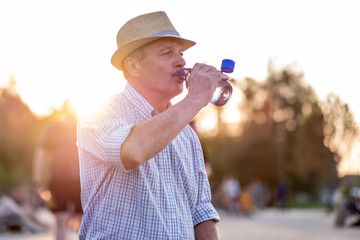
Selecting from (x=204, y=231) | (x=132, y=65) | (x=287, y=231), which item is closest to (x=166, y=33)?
(x=132, y=65)

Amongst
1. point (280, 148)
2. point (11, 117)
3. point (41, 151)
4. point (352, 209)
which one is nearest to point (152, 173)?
point (41, 151)

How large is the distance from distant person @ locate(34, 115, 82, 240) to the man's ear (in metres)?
4.82

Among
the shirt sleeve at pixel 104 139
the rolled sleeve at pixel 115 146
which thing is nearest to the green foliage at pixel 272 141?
the shirt sleeve at pixel 104 139

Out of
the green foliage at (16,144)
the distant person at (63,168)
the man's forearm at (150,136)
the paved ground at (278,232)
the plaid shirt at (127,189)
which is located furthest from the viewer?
the green foliage at (16,144)

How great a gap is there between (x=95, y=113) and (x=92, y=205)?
387mm

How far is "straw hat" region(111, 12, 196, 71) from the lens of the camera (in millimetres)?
3066

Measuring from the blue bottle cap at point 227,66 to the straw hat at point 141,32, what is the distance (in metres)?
0.26

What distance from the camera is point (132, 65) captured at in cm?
315

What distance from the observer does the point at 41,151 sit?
8.10 metres

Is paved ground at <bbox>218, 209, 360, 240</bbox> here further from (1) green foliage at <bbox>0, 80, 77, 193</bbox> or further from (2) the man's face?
(1) green foliage at <bbox>0, 80, 77, 193</bbox>

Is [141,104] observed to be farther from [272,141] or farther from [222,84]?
[272,141]

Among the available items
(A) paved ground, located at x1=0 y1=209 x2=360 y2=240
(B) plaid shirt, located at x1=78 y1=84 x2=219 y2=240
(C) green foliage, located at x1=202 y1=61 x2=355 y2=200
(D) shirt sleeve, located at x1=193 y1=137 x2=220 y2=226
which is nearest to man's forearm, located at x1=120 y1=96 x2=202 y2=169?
(B) plaid shirt, located at x1=78 y1=84 x2=219 y2=240

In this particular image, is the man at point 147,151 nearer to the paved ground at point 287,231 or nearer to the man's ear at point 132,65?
the man's ear at point 132,65

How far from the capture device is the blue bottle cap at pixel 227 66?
9.71 ft
